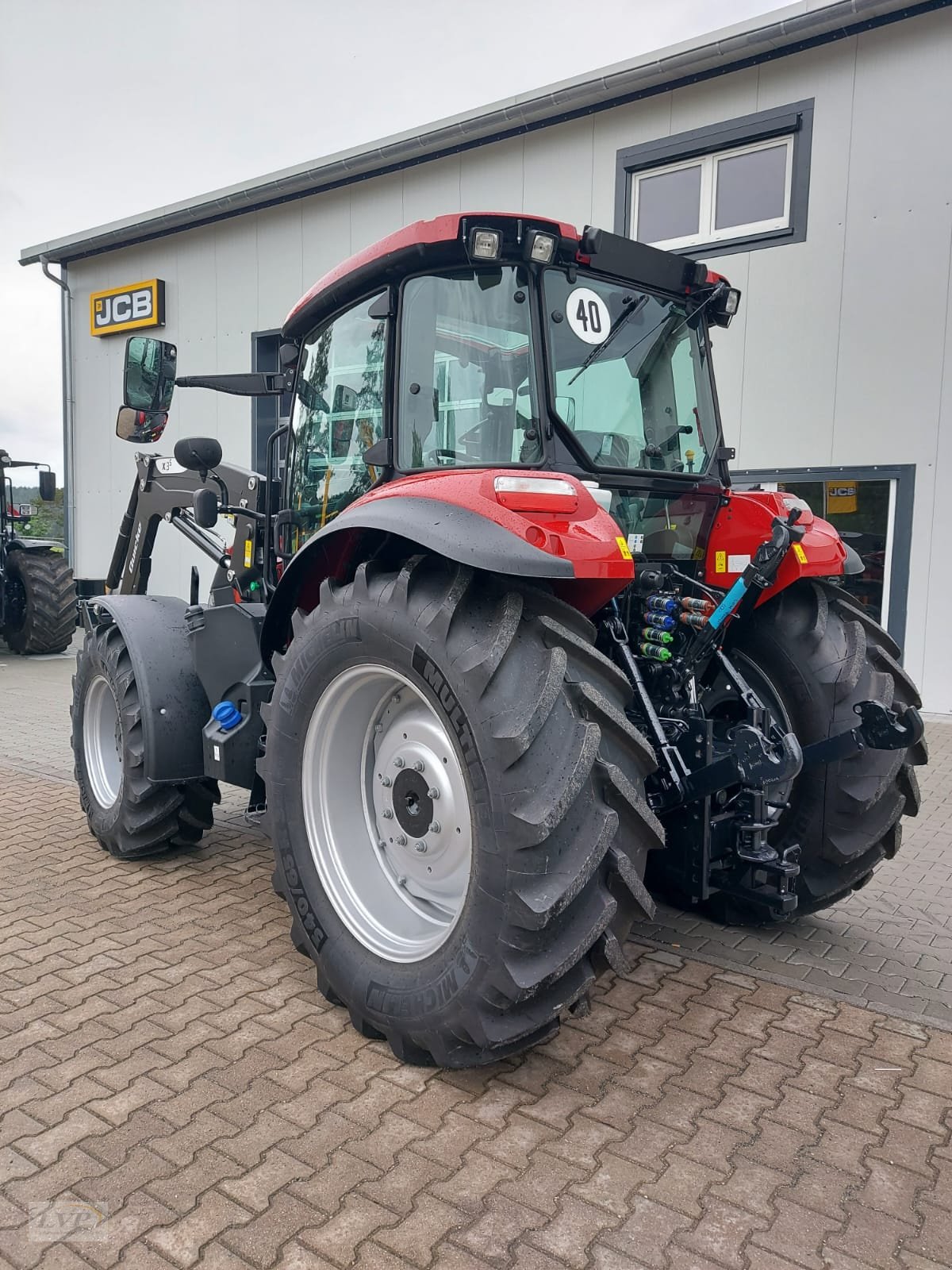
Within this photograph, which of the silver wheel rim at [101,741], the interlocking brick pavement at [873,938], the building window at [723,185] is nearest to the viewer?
the interlocking brick pavement at [873,938]

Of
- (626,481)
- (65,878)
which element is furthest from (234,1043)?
(626,481)

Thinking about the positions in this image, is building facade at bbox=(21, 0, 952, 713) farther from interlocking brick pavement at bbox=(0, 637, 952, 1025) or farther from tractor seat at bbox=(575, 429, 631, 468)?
tractor seat at bbox=(575, 429, 631, 468)

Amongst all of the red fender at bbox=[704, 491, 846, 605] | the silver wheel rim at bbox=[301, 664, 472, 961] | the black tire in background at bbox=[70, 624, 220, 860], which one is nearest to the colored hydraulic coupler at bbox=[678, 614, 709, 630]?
the red fender at bbox=[704, 491, 846, 605]

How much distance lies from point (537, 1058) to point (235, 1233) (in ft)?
3.19

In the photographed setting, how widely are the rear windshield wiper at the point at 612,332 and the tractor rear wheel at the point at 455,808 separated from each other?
831mm

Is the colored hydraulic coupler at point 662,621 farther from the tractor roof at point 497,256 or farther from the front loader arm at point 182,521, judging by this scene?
the front loader arm at point 182,521

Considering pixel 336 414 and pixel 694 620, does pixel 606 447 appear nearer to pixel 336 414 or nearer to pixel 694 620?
pixel 694 620

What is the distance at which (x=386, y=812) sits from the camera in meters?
2.95

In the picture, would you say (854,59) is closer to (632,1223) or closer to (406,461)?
(406,461)

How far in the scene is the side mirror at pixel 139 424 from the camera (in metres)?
4.56

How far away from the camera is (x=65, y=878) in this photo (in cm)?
405

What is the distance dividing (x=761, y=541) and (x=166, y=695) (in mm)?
2437

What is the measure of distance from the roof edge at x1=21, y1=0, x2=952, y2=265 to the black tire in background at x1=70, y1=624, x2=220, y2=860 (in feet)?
23.5

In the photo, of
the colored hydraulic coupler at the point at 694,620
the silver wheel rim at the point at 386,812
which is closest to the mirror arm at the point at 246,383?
the silver wheel rim at the point at 386,812
